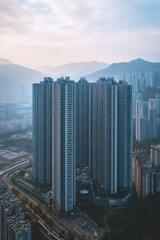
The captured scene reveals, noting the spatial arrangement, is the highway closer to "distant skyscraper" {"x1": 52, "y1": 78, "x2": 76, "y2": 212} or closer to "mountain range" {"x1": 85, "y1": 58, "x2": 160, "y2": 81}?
"distant skyscraper" {"x1": 52, "y1": 78, "x2": 76, "y2": 212}

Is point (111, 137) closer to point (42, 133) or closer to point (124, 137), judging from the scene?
point (124, 137)

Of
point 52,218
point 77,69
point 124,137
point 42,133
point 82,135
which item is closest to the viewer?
point 52,218

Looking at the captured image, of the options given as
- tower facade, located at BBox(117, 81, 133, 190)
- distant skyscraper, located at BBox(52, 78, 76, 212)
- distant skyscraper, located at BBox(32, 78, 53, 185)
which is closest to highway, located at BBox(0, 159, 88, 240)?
distant skyscraper, located at BBox(52, 78, 76, 212)

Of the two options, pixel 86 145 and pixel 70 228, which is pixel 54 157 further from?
pixel 86 145

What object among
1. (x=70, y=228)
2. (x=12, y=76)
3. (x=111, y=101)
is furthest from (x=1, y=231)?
(x=12, y=76)

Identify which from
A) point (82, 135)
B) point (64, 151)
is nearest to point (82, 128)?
point (82, 135)

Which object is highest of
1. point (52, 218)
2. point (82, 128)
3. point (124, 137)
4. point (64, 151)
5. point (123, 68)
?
point (123, 68)

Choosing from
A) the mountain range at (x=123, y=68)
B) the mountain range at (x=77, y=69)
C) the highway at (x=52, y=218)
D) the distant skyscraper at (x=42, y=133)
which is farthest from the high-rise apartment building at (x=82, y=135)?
the mountain range at (x=77, y=69)
